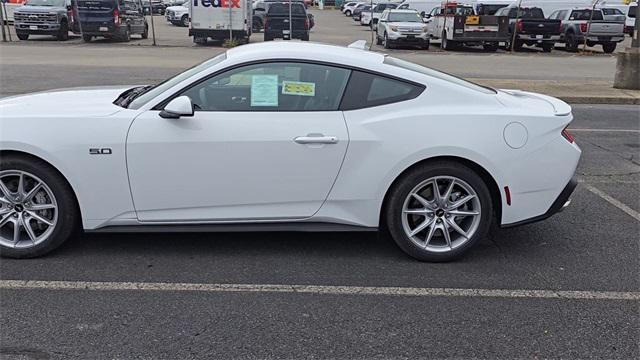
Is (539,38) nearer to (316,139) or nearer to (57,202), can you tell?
(316,139)

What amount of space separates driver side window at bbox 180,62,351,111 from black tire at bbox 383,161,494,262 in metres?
0.71

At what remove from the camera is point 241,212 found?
4.26 metres

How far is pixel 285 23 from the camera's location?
78.4ft

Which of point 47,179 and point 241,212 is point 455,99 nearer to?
point 241,212

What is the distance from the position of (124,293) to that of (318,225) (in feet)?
4.39

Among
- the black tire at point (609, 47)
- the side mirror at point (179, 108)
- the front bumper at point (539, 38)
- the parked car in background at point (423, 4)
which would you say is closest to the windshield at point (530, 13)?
the front bumper at point (539, 38)

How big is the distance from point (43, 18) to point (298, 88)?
23.3 metres

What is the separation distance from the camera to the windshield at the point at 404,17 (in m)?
25.5

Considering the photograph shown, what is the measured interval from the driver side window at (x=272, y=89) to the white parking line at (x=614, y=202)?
10.1 ft

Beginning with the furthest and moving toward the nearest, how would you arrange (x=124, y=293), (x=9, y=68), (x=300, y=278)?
(x=9, y=68) < (x=300, y=278) < (x=124, y=293)

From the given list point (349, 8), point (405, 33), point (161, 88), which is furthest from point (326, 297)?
point (349, 8)

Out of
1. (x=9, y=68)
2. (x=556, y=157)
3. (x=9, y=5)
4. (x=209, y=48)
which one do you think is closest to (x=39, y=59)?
(x=9, y=68)

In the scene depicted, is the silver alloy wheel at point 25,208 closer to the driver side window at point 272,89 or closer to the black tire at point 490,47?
the driver side window at point 272,89

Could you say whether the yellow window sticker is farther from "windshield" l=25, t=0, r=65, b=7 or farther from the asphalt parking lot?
"windshield" l=25, t=0, r=65, b=7
